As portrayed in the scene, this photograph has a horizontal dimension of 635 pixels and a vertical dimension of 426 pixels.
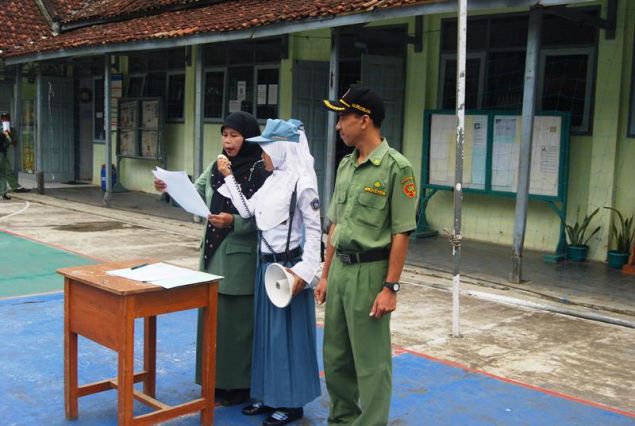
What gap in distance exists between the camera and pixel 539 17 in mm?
7555

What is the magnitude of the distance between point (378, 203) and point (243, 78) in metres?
11.0

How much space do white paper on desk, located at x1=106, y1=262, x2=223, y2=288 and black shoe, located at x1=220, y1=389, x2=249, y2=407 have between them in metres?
0.77

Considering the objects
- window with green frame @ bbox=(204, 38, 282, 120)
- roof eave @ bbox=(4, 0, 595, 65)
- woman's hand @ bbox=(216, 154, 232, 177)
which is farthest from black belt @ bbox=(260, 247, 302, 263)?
window with green frame @ bbox=(204, 38, 282, 120)

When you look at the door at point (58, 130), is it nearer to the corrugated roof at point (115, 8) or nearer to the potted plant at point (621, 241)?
the corrugated roof at point (115, 8)

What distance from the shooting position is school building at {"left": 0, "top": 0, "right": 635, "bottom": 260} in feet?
29.7

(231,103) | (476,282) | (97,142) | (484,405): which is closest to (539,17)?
(476,282)

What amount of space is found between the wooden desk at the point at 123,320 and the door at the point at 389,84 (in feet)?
22.4

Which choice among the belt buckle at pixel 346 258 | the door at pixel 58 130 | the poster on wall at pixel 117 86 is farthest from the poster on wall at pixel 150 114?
the belt buckle at pixel 346 258

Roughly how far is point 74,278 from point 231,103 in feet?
35.0

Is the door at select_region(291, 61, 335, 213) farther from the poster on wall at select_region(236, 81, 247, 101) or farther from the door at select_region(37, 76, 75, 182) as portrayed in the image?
the door at select_region(37, 76, 75, 182)

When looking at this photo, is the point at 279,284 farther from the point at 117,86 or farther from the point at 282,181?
the point at 117,86

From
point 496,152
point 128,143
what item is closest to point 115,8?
point 128,143

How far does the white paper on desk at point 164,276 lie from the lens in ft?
12.6

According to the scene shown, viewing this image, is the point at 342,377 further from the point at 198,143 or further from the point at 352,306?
the point at 198,143
